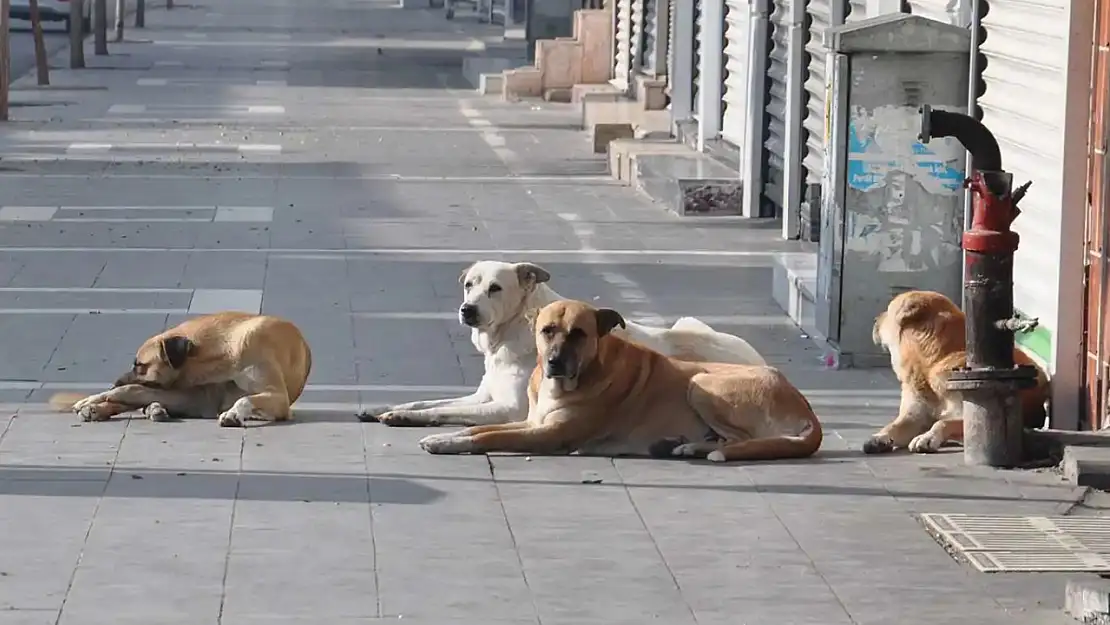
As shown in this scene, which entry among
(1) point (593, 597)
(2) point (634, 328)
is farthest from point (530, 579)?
(2) point (634, 328)

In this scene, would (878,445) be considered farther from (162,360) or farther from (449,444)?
(162,360)

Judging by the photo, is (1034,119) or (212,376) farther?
(1034,119)

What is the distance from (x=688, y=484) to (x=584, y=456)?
0.64m

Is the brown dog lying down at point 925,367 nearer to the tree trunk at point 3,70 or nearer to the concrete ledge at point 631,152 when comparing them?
the concrete ledge at point 631,152

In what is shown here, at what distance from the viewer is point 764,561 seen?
6.60 m

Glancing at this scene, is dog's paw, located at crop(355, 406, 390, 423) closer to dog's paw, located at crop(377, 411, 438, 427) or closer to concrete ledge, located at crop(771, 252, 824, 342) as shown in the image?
dog's paw, located at crop(377, 411, 438, 427)

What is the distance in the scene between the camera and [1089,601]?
5.84 metres

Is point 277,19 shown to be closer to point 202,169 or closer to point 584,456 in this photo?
point 202,169

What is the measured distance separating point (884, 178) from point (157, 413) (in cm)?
385

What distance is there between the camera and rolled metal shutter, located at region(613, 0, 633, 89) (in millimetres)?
26359

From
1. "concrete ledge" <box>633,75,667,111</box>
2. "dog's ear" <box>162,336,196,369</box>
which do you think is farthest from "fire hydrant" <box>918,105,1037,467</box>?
"concrete ledge" <box>633,75,667,111</box>

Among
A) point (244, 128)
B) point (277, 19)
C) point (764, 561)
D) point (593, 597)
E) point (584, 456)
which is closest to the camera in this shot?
point (593, 597)

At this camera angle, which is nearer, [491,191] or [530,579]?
[530,579]

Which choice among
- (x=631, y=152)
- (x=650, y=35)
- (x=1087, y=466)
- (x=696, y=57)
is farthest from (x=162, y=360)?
(x=650, y=35)
